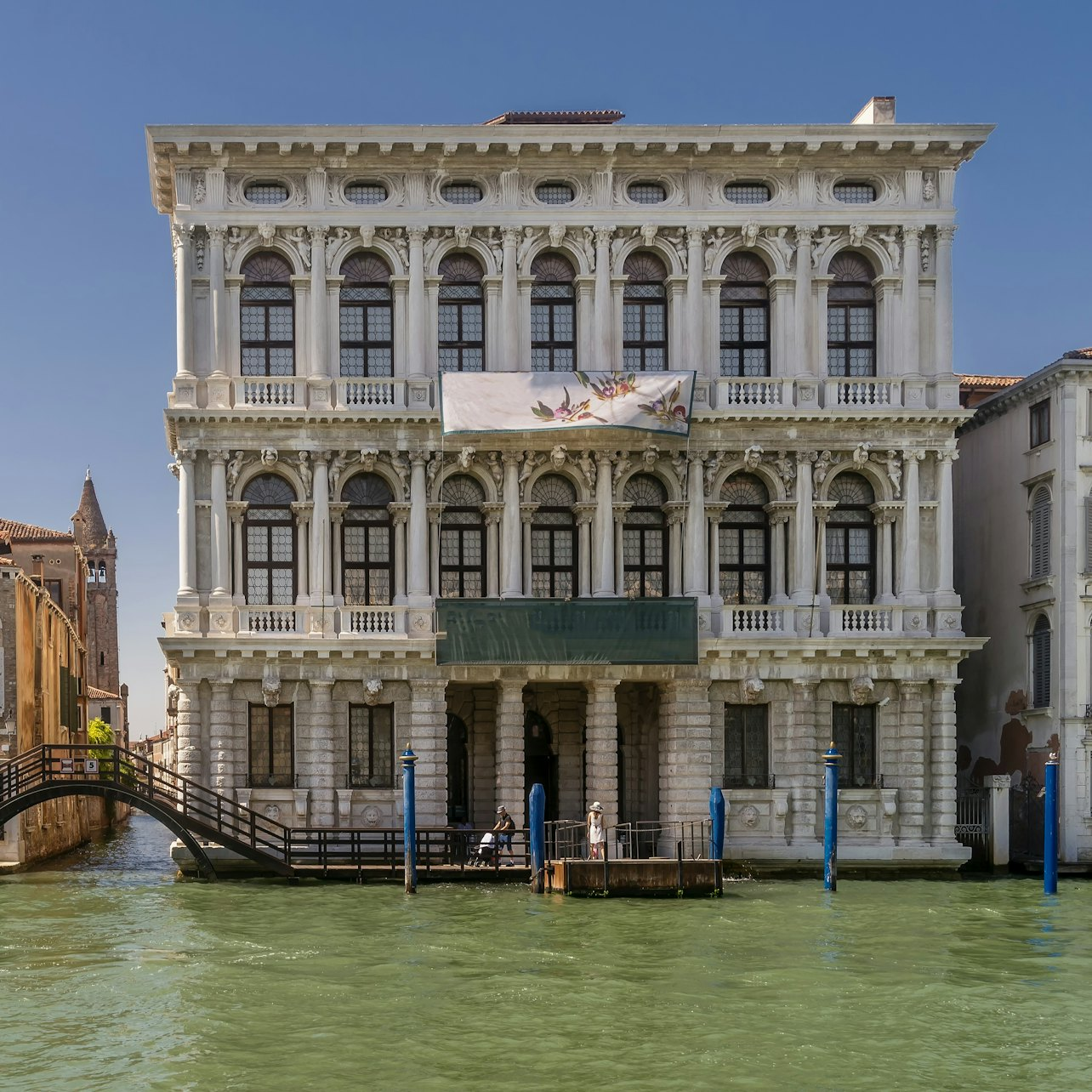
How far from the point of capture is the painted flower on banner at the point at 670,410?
3406cm

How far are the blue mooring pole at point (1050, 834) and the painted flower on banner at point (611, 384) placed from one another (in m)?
10.9

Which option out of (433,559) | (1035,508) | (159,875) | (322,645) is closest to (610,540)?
(433,559)

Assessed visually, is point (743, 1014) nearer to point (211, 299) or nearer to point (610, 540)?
point (610, 540)

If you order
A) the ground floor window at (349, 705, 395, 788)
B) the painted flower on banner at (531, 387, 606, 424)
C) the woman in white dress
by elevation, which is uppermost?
the painted flower on banner at (531, 387, 606, 424)

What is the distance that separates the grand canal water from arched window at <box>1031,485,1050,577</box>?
8124 millimetres

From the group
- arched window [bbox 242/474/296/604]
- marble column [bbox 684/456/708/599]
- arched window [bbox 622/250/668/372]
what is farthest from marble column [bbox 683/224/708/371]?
arched window [bbox 242/474/296/604]

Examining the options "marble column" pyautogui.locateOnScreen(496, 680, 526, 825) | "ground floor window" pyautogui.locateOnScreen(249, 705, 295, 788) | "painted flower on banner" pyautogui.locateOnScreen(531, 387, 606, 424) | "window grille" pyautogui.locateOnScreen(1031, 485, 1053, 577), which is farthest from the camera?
"window grille" pyautogui.locateOnScreen(1031, 485, 1053, 577)

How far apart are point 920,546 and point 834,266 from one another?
6200 millimetres

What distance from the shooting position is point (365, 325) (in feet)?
116

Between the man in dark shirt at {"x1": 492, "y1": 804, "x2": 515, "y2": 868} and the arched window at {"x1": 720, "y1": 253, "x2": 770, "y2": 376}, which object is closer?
the man in dark shirt at {"x1": 492, "y1": 804, "x2": 515, "y2": 868}

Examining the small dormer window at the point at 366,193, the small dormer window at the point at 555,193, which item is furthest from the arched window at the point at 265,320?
the small dormer window at the point at 555,193

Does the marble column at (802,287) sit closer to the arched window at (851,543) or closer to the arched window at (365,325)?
the arched window at (851,543)

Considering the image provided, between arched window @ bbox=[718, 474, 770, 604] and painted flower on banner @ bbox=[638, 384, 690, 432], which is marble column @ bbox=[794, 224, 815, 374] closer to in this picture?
painted flower on banner @ bbox=[638, 384, 690, 432]

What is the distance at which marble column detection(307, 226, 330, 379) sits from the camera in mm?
34625
